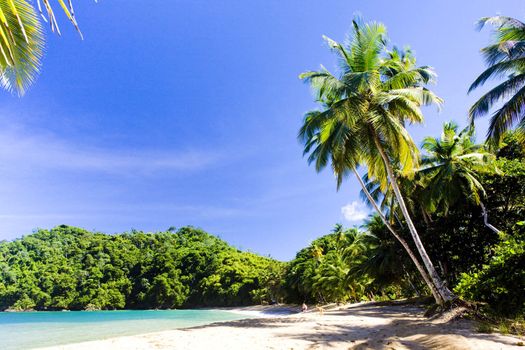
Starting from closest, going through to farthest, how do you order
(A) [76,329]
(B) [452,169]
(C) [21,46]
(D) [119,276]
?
(C) [21,46] < (B) [452,169] < (A) [76,329] < (D) [119,276]

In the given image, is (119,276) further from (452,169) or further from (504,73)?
(504,73)

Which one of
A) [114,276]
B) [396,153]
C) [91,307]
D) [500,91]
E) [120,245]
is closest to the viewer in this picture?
[500,91]

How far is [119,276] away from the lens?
75.8 metres

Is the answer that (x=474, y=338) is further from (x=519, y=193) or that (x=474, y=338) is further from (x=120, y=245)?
(x=120, y=245)

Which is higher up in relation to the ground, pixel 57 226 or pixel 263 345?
pixel 57 226

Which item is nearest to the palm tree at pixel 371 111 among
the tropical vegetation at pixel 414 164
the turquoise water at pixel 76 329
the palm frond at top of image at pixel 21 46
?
the tropical vegetation at pixel 414 164

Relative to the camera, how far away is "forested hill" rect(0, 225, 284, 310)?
6794 cm

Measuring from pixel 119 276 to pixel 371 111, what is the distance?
259ft

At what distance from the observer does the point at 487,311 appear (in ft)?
30.6

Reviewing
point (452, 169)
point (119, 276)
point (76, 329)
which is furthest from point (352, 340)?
point (119, 276)

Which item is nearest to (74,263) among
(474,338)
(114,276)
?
(114,276)

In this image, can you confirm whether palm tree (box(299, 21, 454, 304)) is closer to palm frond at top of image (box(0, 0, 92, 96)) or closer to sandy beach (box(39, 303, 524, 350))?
sandy beach (box(39, 303, 524, 350))

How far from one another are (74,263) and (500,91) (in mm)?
88544

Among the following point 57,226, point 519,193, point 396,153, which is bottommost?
point 519,193
